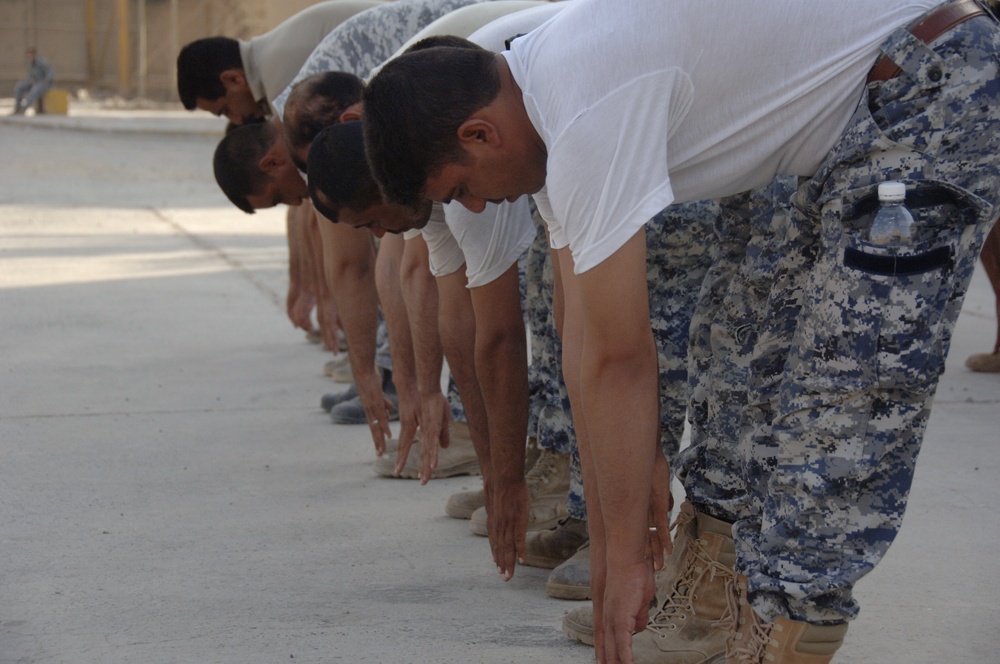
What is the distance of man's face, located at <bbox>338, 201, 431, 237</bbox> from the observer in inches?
108

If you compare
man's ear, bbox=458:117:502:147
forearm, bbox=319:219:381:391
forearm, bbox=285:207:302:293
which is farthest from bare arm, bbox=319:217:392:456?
man's ear, bbox=458:117:502:147

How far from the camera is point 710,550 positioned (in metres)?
2.42

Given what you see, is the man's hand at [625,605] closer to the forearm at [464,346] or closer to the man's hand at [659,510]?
the man's hand at [659,510]

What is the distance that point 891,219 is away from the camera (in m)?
1.79

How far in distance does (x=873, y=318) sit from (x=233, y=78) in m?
3.02

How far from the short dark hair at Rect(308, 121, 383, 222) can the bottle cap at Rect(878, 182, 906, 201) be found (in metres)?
1.25

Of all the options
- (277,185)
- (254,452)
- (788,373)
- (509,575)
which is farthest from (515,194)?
(254,452)

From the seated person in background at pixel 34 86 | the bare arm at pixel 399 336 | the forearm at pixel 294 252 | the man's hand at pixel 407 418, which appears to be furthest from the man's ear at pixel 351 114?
the seated person in background at pixel 34 86

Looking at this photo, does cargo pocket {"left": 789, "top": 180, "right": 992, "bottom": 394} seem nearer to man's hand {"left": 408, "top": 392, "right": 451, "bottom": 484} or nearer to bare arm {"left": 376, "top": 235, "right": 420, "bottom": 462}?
man's hand {"left": 408, "top": 392, "right": 451, "bottom": 484}

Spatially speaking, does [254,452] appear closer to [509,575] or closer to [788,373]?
[509,575]

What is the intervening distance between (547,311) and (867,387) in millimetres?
1430

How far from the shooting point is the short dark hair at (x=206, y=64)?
427cm

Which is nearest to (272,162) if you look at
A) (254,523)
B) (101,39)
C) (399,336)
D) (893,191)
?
(399,336)

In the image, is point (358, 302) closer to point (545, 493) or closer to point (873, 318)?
point (545, 493)
